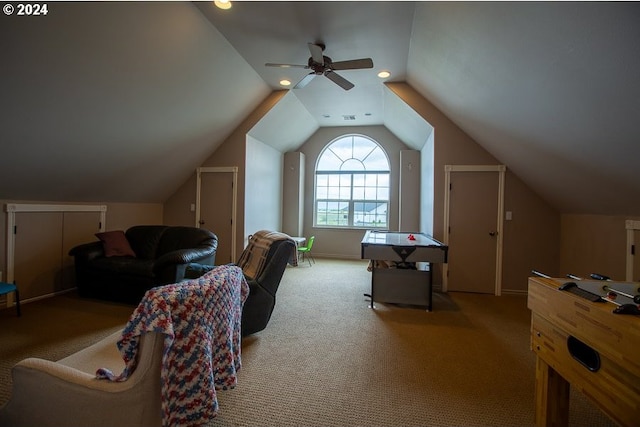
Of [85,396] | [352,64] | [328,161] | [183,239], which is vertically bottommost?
[85,396]

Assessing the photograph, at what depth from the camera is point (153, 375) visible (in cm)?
110

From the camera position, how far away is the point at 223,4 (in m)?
2.60

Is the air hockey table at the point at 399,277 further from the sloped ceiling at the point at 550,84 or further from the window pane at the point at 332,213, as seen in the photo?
the window pane at the point at 332,213

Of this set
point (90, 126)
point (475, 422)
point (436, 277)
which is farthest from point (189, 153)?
point (475, 422)

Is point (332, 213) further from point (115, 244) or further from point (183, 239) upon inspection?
point (115, 244)

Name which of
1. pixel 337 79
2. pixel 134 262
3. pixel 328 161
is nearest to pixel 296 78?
pixel 337 79

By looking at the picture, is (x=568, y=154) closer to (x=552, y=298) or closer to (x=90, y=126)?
(x=552, y=298)

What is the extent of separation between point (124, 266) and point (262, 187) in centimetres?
276

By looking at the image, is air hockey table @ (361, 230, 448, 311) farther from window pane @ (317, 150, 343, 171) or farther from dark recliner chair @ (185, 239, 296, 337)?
window pane @ (317, 150, 343, 171)

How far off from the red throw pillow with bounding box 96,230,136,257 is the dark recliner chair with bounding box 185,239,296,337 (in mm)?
1856

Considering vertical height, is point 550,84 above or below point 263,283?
above

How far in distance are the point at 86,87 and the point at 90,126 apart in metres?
0.54

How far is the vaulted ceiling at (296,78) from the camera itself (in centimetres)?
198

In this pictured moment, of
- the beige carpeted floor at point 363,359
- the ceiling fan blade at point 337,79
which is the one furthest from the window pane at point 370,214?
the ceiling fan blade at point 337,79
